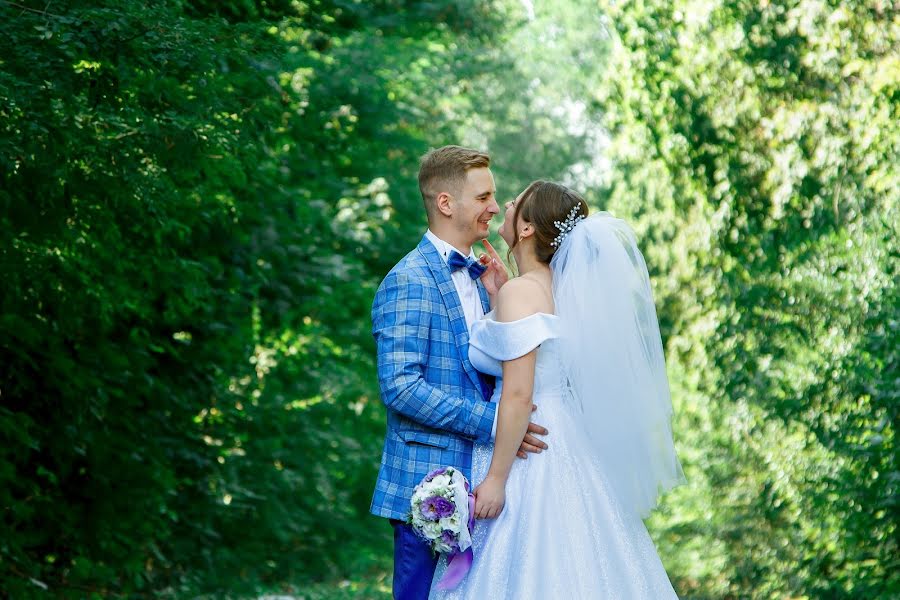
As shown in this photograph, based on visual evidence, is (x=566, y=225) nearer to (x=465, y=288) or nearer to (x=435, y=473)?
(x=465, y=288)

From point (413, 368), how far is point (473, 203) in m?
0.62

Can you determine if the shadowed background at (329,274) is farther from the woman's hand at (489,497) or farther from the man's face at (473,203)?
the woman's hand at (489,497)

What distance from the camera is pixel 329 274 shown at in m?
9.75

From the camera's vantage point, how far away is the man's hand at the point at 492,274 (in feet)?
13.1

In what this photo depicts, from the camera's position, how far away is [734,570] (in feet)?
27.1

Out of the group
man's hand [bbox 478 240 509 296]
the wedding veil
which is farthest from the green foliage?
man's hand [bbox 478 240 509 296]

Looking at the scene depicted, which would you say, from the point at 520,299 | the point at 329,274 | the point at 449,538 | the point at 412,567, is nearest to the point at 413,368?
the point at 520,299

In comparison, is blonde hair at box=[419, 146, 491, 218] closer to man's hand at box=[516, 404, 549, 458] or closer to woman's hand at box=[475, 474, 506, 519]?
man's hand at box=[516, 404, 549, 458]

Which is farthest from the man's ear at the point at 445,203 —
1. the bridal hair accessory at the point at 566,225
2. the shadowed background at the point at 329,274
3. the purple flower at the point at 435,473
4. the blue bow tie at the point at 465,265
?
the shadowed background at the point at 329,274

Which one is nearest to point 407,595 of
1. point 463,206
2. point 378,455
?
point 463,206

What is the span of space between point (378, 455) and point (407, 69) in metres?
4.01

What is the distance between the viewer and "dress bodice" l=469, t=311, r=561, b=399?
11.6ft

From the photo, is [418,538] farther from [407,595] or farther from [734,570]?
[734,570]

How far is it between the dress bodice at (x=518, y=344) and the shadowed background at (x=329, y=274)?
1.79 metres
